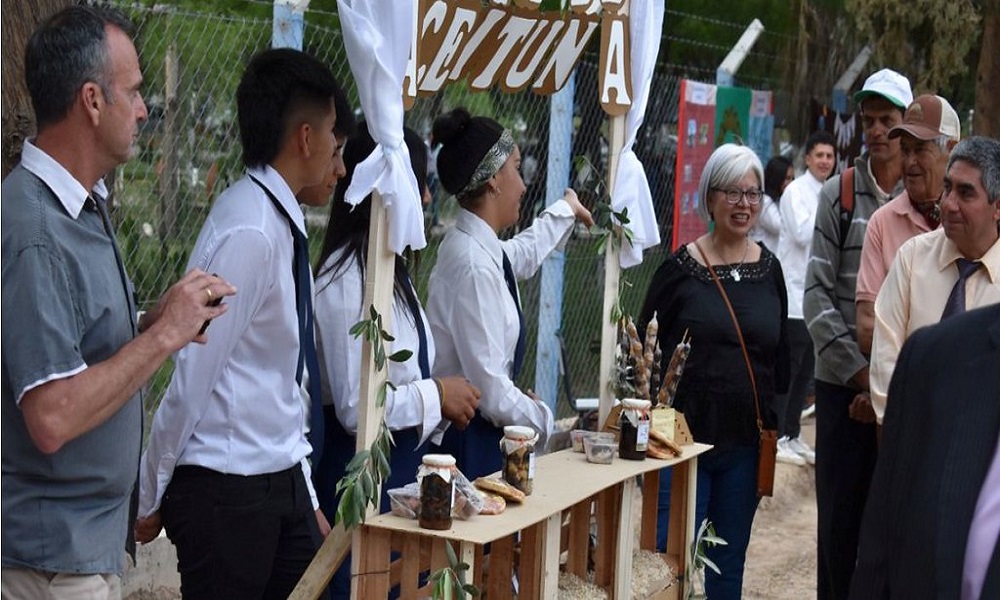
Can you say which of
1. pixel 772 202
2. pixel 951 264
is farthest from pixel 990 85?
pixel 951 264

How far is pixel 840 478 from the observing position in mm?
5121

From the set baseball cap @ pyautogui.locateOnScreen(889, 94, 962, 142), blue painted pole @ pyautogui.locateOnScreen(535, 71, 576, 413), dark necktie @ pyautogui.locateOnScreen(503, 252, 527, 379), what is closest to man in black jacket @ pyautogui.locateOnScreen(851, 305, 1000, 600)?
dark necktie @ pyautogui.locateOnScreen(503, 252, 527, 379)

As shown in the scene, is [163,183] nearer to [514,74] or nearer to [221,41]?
[221,41]

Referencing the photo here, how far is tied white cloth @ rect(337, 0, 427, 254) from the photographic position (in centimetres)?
339

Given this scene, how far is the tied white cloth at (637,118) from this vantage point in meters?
4.67

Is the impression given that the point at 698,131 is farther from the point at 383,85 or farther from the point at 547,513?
the point at 383,85

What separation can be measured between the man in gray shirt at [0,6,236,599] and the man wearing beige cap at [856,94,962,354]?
281cm

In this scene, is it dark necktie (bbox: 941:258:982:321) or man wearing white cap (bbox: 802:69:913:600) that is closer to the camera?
dark necktie (bbox: 941:258:982:321)

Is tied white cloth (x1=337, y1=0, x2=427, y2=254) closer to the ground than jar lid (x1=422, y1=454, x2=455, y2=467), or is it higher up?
higher up

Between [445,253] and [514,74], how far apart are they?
718 millimetres

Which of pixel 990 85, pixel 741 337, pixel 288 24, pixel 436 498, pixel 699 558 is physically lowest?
pixel 699 558

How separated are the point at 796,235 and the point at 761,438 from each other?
163 inches

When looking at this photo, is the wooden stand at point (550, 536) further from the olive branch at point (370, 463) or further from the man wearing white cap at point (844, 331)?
the man wearing white cap at point (844, 331)

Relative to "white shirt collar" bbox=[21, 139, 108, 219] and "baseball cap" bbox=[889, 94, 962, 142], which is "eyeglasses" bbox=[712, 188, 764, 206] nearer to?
"baseball cap" bbox=[889, 94, 962, 142]
